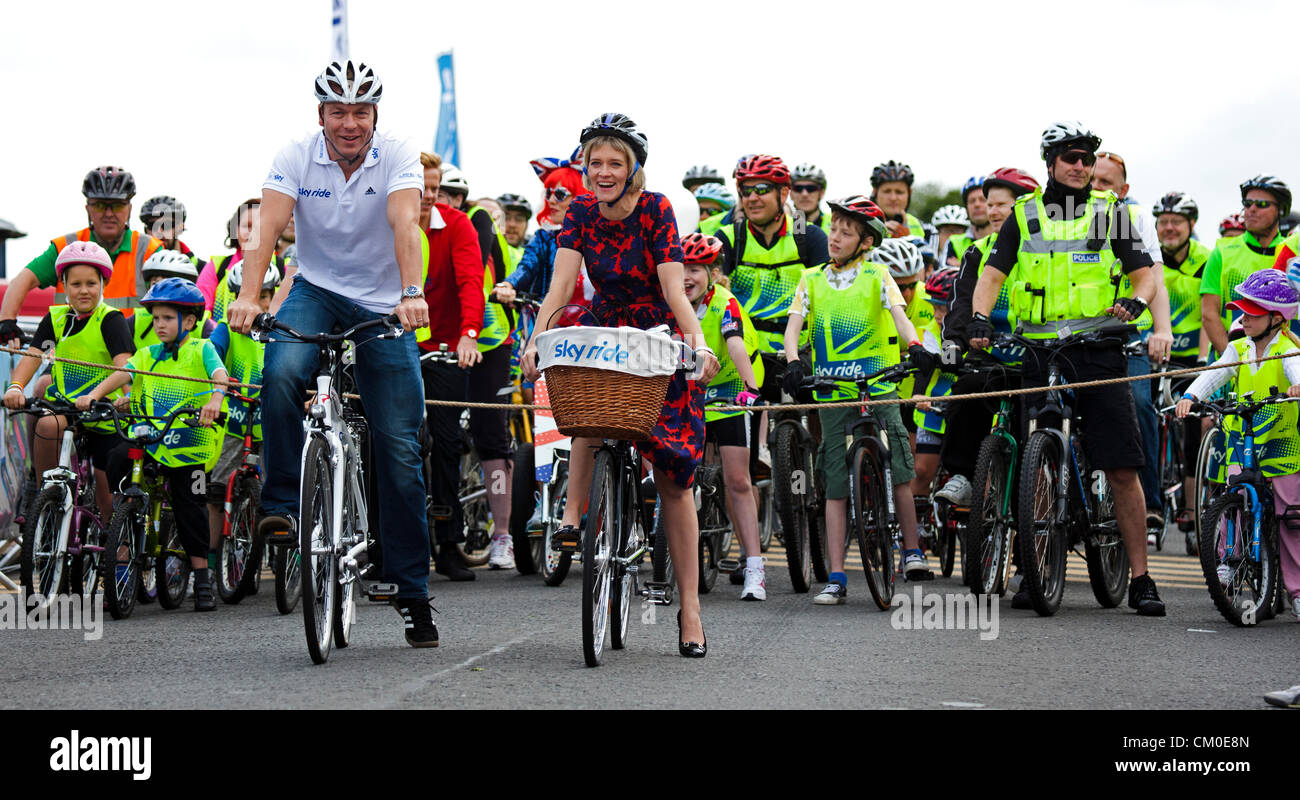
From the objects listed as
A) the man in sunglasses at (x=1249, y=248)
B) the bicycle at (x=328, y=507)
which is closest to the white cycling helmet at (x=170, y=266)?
the bicycle at (x=328, y=507)

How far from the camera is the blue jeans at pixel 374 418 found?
7.00 m

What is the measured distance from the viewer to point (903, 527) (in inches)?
400

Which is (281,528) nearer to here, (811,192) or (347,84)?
(347,84)

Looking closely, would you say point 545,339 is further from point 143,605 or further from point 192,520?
point 143,605

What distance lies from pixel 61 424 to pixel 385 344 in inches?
126

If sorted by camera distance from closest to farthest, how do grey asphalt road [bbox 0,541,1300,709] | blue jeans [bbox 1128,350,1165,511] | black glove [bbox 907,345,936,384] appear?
grey asphalt road [bbox 0,541,1300,709]
black glove [bbox 907,345,936,384]
blue jeans [bbox 1128,350,1165,511]

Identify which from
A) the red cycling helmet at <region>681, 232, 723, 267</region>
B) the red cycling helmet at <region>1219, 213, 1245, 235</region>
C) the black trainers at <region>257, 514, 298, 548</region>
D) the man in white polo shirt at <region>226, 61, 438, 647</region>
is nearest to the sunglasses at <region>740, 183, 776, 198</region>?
the red cycling helmet at <region>681, 232, 723, 267</region>

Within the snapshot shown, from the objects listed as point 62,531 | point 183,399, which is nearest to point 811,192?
point 183,399

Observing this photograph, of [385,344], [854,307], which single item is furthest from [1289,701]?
[854,307]

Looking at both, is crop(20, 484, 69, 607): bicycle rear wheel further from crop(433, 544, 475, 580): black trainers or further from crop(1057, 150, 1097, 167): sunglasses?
crop(1057, 150, 1097, 167): sunglasses

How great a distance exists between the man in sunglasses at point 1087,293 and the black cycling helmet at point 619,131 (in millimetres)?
2666

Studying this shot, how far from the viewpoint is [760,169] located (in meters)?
11.0

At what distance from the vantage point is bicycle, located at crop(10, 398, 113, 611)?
9.09 m

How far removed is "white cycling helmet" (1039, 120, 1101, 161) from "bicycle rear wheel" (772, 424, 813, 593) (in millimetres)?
2282
